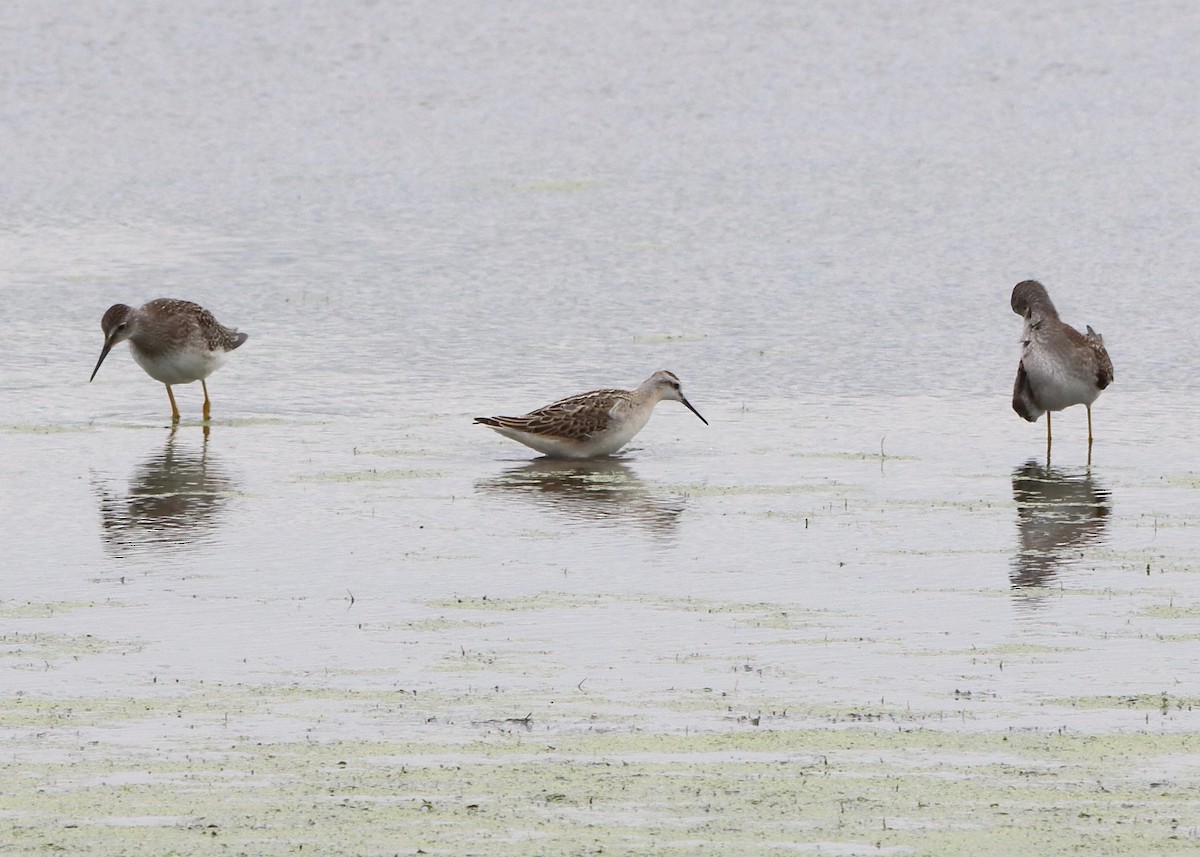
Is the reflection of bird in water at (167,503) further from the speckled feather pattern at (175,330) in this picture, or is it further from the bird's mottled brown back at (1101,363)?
the bird's mottled brown back at (1101,363)

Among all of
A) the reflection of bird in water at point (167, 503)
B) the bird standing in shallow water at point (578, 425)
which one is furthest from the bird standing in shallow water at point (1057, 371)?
the reflection of bird in water at point (167, 503)

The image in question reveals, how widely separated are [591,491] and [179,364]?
3.93 metres

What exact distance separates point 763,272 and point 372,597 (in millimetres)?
10808

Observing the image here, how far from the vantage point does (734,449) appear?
46.3 ft

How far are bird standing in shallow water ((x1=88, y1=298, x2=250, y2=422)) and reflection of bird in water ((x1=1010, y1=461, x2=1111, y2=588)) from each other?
5.88 metres

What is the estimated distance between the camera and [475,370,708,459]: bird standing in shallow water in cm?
1402

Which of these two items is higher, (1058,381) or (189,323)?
(189,323)

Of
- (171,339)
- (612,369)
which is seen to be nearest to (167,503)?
(171,339)

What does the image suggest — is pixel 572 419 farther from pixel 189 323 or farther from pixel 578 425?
pixel 189 323

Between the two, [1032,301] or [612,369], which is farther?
[612,369]

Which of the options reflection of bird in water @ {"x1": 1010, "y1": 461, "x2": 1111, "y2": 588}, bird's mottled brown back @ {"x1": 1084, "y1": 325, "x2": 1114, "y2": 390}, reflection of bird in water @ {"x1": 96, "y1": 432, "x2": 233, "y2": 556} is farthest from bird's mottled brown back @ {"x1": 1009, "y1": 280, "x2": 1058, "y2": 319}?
reflection of bird in water @ {"x1": 96, "y1": 432, "x2": 233, "y2": 556}

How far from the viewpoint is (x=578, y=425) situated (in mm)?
14008

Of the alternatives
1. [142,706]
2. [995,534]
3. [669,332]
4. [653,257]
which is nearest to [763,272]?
[653,257]

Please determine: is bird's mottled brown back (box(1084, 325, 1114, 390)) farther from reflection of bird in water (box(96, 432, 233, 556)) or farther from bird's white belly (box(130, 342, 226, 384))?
bird's white belly (box(130, 342, 226, 384))
